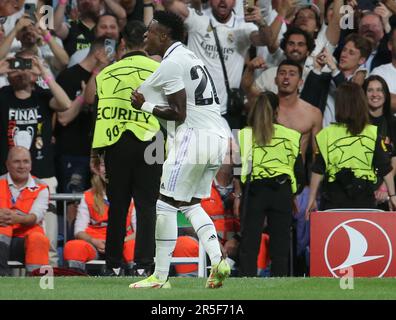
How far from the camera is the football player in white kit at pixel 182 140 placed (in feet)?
34.7

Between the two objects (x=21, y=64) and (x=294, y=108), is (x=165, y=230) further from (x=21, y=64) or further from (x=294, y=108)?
(x=21, y=64)

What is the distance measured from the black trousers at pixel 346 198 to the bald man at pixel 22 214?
10.5 feet

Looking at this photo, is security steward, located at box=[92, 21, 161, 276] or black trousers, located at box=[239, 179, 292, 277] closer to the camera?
security steward, located at box=[92, 21, 161, 276]

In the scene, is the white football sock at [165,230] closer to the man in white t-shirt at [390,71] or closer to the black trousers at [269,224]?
the black trousers at [269,224]

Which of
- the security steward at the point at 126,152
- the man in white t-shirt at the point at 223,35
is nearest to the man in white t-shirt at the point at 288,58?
the man in white t-shirt at the point at 223,35

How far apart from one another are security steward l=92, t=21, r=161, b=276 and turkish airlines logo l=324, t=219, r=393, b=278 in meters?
1.85

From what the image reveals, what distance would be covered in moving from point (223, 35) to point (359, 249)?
4335 millimetres

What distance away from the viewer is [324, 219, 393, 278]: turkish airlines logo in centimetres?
1249

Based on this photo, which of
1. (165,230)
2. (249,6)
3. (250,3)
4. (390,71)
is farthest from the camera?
(250,3)

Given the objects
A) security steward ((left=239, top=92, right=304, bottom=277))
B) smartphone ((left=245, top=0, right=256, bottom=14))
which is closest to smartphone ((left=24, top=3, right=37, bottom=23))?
smartphone ((left=245, top=0, right=256, bottom=14))

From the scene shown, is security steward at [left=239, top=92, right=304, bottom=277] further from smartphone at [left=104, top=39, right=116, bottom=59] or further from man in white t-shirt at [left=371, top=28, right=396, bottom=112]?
smartphone at [left=104, top=39, right=116, bottom=59]

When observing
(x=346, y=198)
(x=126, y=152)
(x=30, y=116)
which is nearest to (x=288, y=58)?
(x=346, y=198)

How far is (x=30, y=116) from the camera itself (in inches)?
594
